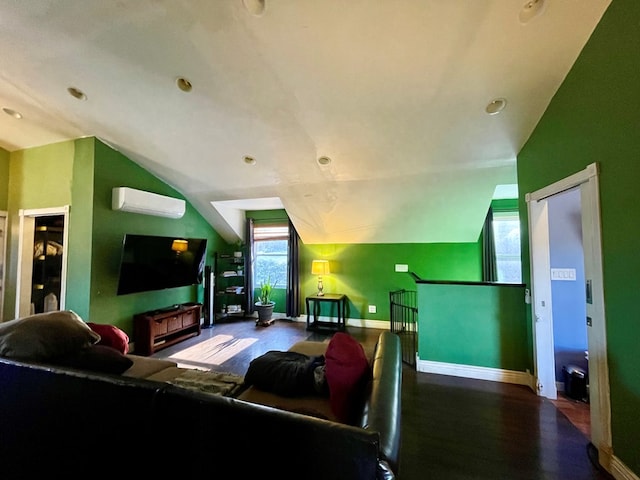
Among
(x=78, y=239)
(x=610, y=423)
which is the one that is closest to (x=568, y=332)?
(x=610, y=423)

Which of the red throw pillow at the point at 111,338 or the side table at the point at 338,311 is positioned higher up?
the red throw pillow at the point at 111,338

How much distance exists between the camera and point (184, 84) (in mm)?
2539

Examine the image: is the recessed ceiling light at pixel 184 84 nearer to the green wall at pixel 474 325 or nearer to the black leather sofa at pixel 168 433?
the black leather sofa at pixel 168 433

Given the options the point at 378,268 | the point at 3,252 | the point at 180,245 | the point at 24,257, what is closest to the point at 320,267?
the point at 378,268

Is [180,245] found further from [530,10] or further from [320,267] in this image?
[530,10]

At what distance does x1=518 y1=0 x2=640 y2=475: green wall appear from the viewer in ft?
5.32

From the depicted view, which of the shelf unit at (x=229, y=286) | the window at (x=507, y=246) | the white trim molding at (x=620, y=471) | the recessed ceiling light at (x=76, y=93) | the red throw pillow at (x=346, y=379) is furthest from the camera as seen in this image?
the shelf unit at (x=229, y=286)

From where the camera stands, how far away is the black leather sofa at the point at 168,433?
32.4 inches

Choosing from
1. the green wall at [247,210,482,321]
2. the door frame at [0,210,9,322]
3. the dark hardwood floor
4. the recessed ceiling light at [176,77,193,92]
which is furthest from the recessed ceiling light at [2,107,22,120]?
the green wall at [247,210,482,321]

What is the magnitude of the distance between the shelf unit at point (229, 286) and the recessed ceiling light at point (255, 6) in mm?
4710

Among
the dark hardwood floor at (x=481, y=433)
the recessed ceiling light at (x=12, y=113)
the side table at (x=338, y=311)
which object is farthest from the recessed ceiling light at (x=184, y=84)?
the side table at (x=338, y=311)

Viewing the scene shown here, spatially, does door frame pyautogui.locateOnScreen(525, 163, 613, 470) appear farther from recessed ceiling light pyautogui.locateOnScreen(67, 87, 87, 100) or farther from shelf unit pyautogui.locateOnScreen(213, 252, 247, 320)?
shelf unit pyautogui.locateOnScreen(213, 252, 247, 320)

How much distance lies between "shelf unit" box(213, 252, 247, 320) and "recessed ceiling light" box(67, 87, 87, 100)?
3467 millimetres

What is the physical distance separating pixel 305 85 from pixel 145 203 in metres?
2.99
